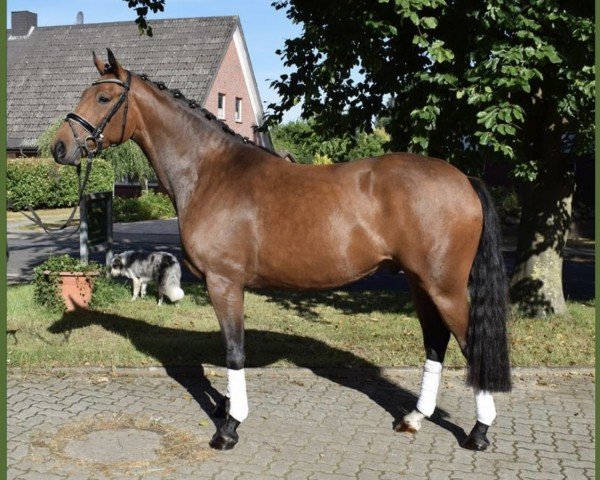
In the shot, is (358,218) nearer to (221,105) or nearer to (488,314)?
(488,314)

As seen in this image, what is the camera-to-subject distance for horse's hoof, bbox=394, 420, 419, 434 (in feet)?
17.0

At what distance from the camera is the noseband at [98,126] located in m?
5.02

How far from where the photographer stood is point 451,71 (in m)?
7.34

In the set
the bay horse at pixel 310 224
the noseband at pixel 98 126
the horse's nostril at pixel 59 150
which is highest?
the noseband at pixel 98 126

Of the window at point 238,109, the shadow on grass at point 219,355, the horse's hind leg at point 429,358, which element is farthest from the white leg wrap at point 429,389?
the window at point 238,109

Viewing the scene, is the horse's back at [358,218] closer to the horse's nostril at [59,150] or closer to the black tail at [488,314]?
the black tail at [488,314]

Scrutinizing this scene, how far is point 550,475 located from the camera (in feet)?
14.4

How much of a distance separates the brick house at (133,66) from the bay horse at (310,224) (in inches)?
1068

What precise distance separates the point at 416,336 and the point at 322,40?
3.92 m

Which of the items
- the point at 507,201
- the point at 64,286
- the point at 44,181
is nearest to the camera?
the point at 64,286

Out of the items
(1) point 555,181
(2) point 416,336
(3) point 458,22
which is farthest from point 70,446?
(1) point 555,181

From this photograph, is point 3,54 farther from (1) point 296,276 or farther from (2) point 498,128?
(2) point 498,128

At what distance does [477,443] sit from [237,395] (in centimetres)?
185

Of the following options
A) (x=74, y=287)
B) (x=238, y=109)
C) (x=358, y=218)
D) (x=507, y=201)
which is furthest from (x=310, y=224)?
(x=238, y=109)
